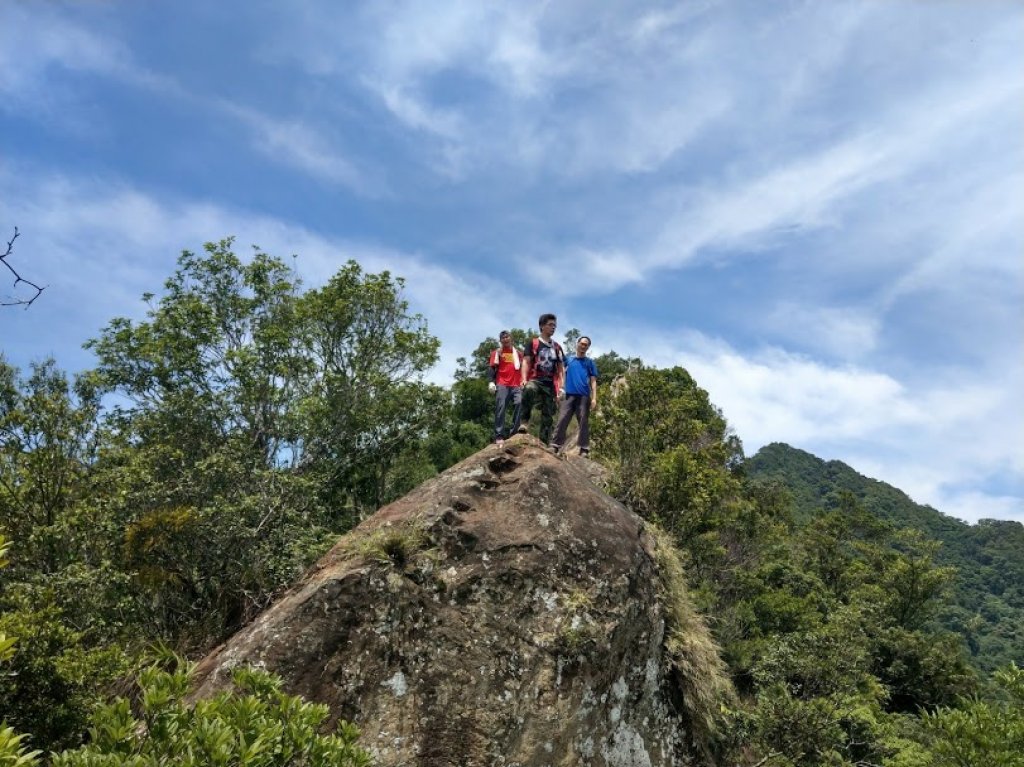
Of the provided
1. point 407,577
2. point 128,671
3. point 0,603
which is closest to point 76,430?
point 0,603

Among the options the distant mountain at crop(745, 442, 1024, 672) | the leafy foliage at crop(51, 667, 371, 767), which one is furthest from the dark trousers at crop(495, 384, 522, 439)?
the distant mountain at crop(745, 442, 1024, 672)

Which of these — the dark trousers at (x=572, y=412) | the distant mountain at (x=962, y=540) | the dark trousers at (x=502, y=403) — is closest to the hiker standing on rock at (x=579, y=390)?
the dark trousers at (x=572, y=412)

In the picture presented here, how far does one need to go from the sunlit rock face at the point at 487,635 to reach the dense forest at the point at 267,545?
1035 mm

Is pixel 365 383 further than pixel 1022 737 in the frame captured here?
Yes

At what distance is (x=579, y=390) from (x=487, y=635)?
13.2 feet

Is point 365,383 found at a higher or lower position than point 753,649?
higher

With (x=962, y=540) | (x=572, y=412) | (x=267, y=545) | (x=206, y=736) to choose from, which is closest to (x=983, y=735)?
(x=572, y=412)

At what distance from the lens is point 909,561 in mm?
32031

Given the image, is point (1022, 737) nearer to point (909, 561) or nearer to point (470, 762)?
point (470, 762)

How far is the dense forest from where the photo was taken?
7425 millimetres

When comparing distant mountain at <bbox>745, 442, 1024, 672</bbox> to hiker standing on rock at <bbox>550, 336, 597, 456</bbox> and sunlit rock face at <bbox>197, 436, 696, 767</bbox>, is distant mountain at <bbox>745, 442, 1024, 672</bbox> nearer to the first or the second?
hiker standing on rock at <bbox>550, 336, 597, 456</bbox>

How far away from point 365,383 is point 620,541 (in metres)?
12.5

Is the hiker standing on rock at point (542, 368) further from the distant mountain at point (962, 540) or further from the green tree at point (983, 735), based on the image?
the distant mountain at point (962, 540)

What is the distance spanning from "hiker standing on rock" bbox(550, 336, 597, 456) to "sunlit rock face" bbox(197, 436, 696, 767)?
1.44m
